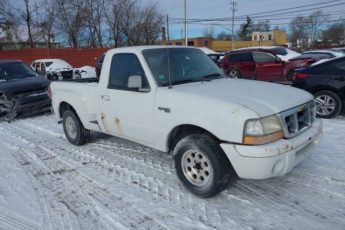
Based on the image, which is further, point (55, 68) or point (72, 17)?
point (72, 17)

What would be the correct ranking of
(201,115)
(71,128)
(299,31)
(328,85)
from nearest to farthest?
(201,115) → (71,128) → (328,85) → (299,31)

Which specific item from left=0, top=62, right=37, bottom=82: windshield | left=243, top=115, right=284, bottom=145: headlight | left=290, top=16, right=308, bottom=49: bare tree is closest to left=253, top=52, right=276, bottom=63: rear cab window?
left=0, top=62, right=37, bottom=82: windshield

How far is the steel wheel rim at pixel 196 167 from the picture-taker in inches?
162

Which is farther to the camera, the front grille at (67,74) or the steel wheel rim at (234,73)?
the front grille at (67,74)

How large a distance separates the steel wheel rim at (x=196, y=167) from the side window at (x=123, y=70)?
1.18 m

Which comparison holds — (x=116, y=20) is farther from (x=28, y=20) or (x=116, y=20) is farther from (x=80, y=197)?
(x=80, y=197)

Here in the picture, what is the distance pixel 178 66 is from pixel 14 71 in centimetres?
803

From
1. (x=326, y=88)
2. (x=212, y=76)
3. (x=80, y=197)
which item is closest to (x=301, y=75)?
(x=326, y=88)

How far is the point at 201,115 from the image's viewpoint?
13.1ft

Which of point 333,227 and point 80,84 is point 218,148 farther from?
point 80,84

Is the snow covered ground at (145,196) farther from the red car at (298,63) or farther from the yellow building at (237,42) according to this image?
the yellow building at (237,42)

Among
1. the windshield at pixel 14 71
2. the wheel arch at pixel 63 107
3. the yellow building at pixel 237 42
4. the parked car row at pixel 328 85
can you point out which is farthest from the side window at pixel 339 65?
the yellow building at pixel 237 42

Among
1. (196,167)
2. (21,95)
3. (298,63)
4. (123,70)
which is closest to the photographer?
(196,167)

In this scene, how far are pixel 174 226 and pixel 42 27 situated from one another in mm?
44510
